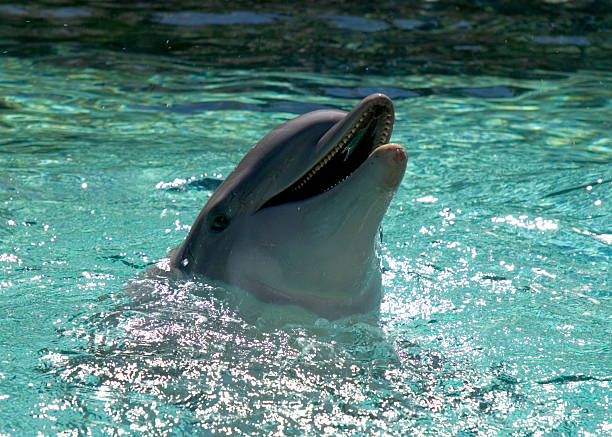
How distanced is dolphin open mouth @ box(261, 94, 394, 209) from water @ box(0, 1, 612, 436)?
598 millimetres

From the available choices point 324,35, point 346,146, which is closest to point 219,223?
point 346,146

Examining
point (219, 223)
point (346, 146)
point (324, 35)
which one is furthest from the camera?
point (324, 35)

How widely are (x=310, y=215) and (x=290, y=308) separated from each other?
49 centimetres

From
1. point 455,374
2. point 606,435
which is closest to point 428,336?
point 455,374

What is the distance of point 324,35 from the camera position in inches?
506

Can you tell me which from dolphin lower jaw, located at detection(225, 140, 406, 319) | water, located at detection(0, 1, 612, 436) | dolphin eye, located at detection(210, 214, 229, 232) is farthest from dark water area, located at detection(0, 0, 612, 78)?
dolphin lower jaw, located at detection(225, 140, 406, 319)

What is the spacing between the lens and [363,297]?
4305mm

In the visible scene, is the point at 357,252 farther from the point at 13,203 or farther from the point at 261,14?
the point at 261,14

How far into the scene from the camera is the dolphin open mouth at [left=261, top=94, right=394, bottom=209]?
3906mm

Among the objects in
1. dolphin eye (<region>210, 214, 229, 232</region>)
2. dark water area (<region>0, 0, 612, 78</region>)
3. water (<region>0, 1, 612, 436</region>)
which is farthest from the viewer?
dark water area (<region>0, 0, 612, 78</region>)

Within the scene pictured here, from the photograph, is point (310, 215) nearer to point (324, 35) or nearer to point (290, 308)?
point (290, 308)

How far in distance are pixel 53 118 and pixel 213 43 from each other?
338cm

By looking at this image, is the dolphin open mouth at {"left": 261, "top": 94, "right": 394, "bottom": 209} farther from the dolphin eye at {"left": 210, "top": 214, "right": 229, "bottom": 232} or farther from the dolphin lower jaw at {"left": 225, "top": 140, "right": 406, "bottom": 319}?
the dolphin eye at {"left": 210, "top": 214, "right": 229, "bottom": 232}

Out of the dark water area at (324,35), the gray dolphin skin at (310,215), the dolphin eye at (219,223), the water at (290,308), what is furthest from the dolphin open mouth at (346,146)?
the dark water area at (324,35)
